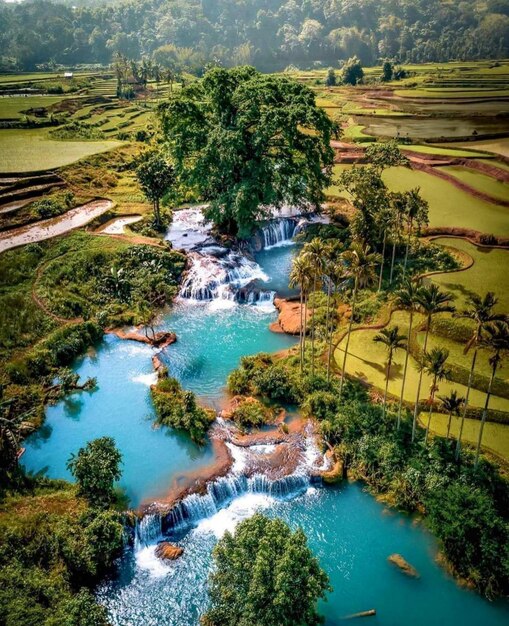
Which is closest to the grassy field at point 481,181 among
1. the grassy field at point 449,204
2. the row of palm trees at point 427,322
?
the grassy field at point 449,204

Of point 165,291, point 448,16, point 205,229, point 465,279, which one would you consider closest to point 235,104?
point 205,229

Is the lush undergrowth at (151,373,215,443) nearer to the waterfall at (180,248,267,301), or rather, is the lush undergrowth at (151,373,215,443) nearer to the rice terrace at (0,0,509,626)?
the rice terrace at (0,0,509,626)

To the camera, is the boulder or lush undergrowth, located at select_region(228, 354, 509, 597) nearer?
lush undergrowth, located at select_region(228, 354, 509, 597)

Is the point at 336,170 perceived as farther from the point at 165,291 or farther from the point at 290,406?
the point at 290,406


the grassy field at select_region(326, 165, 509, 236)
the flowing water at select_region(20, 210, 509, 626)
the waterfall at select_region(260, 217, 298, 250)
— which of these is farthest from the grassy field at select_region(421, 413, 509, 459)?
the waterfall at select_region(260, 217, 298, 250)

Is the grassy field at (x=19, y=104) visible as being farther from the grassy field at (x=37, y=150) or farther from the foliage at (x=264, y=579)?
the foliage at (x=264, y=579)

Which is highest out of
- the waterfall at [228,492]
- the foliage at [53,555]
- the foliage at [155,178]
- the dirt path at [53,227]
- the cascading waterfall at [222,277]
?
the foliage at [155,178]
